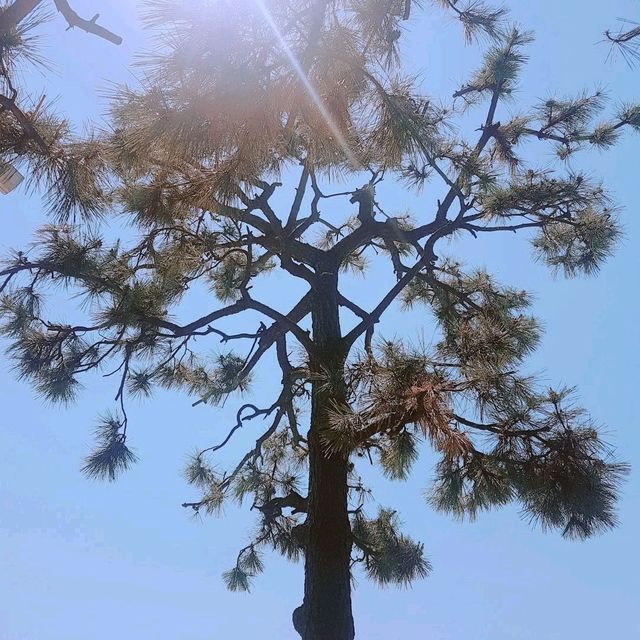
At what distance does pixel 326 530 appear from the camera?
255 centimetres

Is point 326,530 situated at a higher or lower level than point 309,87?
lower

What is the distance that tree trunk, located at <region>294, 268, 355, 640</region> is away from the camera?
2.33 m

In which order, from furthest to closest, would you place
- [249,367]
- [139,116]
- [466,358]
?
[249,367] < [466,358] < [139,116]

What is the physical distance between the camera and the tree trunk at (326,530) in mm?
2334

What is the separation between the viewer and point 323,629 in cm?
232

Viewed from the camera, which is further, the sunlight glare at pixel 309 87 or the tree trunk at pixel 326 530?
the tree trunk at pixel 326 530

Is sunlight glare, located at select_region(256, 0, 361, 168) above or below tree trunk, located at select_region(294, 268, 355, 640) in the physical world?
above

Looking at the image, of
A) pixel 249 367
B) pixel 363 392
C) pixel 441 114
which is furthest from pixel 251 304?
pixel 441 114

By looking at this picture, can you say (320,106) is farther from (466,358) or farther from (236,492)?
(236,492)

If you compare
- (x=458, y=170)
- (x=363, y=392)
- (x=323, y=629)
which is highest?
(x=458, y=170)

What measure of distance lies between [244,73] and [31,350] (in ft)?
5.97

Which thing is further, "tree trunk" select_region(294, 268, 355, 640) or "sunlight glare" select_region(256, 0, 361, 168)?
"tree trunk" select_region(294, 268, 355, 640)

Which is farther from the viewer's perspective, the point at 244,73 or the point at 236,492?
the point at 236,492

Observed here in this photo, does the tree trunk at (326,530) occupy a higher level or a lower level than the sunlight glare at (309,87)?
lower
